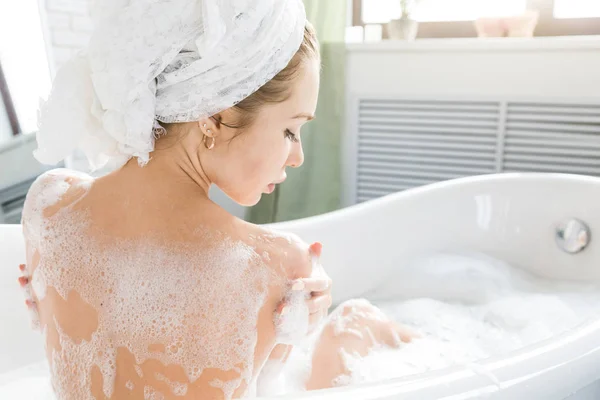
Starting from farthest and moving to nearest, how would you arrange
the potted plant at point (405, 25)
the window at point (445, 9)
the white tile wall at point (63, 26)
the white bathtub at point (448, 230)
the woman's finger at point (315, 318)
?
1. the window at point (445, 9)
2. the potted plant at point (405, 25)
3. the white tile wall at point (63, 26)
4. the white bathtub at point (448, 230)
5. the woman's finger at point (315, 318)

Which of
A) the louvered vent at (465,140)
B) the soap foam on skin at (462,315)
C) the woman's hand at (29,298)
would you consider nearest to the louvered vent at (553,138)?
the louvered vent at (465,140)

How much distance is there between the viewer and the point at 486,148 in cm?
224

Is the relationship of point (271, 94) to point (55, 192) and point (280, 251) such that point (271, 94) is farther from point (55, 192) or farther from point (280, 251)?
point (55, 192)

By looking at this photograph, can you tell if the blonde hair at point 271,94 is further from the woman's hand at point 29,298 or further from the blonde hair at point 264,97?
the woman's hand at point 29,298

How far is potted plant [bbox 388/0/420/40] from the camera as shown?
2.46 meters

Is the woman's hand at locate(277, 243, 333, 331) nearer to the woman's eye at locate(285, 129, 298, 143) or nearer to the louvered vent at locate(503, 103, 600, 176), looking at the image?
the woman's eye at locate(285, 129, 298, 143)

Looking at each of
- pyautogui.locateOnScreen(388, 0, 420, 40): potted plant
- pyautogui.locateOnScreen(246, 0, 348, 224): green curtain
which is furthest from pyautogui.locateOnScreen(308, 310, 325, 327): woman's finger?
pyautogui.locateOnScreen(388, 0, 420, 40): potted plant

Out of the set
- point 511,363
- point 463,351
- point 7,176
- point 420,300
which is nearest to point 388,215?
point 420,300

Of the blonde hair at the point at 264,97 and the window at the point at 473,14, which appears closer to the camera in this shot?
the blonde hair at the point at 264,97

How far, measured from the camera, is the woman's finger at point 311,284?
0.80 m

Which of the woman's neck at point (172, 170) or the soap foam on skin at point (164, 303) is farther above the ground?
the woman's neck at point (172, 170)

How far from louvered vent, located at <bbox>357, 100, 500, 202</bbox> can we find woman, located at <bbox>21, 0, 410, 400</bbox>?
1.56 m

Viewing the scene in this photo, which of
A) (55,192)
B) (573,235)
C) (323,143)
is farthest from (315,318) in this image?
(323,143)

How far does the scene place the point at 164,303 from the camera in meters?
0.76
